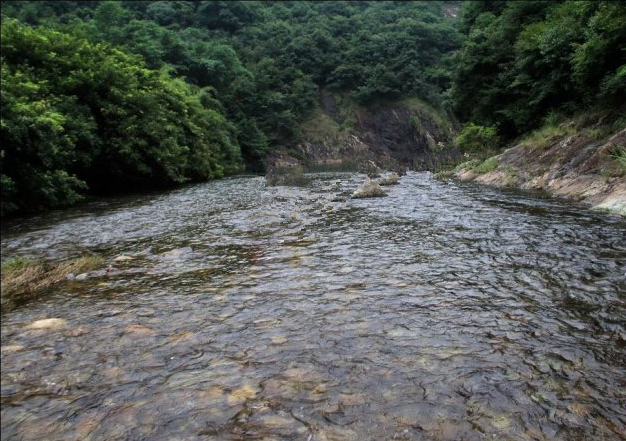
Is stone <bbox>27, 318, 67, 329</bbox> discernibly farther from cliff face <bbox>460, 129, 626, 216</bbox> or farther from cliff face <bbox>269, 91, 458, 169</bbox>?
cliff face <bbox>269, 91, 458, 169</bbox>

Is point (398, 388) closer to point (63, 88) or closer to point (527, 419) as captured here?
point (527, 419)

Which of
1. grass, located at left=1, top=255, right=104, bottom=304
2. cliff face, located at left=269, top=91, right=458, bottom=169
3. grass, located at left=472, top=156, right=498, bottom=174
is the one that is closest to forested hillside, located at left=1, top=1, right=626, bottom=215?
cliff face, located at left=269, top=91, right=458, bottom=169

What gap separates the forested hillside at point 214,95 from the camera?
1527 centimetres

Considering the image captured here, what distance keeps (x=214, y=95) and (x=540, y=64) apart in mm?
39968

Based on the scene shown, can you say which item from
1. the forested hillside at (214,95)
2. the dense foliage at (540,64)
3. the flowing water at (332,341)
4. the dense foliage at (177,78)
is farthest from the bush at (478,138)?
the dense foliage at (177,78)

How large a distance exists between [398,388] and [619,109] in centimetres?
1634

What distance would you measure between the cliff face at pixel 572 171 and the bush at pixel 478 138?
16.6 feet

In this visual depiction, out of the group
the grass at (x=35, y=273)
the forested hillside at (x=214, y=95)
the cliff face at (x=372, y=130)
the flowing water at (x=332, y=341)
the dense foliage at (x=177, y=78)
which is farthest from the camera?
the cliff face at (x=372, y=130)

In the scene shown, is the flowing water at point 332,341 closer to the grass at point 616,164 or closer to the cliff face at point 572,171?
the cliff face at point 572,171

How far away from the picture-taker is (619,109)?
15.4 m

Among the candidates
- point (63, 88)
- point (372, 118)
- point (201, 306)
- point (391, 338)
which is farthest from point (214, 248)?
point (372, 118)

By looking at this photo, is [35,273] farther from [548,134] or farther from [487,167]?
[487,167]

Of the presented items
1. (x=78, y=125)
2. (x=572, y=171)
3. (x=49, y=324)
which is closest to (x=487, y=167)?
(x=572, y=171)

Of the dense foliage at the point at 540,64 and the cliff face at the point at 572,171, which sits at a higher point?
the dense foliage at the point at 540,64
